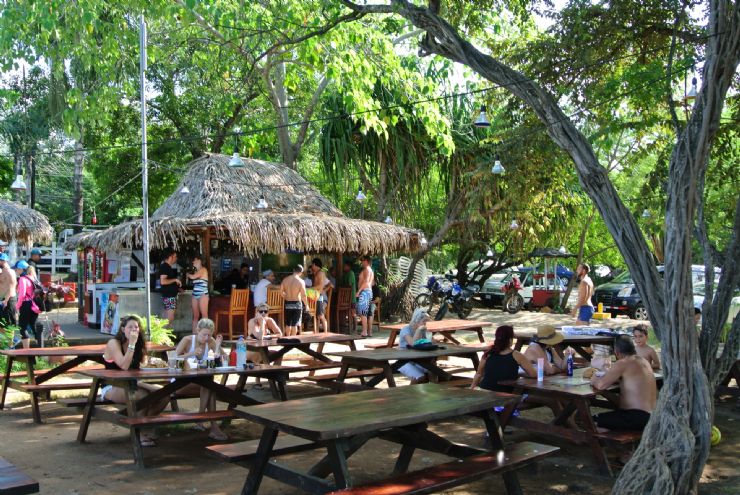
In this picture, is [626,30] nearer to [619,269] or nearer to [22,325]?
[22,325]

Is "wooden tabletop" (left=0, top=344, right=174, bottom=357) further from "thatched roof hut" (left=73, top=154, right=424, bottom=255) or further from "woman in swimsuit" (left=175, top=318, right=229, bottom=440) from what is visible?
"thatched roof hut" (left=73, top=154, right=424, bottom=255)

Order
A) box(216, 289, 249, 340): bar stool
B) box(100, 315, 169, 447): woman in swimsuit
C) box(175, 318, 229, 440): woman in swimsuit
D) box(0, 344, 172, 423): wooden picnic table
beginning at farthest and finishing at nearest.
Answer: box(216, 289, 249, 340): bar stool < box(0, 344, 172, 423): wooden picnic table < box(175, 318, 229, 440): woman in swimsuit < box(100, 315, 169, 447): woman in swimsuit

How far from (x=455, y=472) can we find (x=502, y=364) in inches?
83.0

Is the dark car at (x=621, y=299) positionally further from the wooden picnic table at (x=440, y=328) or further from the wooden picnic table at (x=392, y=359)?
the wooden picnic table at (x=392, y=359)

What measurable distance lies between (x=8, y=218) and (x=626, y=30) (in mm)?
12627

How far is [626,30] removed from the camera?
887 cm

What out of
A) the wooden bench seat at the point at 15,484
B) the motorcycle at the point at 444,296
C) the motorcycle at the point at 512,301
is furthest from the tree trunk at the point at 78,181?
the wooden bench seat at the point at 15,484

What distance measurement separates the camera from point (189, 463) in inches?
240

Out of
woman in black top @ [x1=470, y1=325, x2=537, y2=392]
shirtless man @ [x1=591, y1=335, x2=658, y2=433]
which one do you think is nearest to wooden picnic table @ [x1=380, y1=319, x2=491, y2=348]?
woman in black top @ [x1=470, y1=325, x2=537, y2=392]

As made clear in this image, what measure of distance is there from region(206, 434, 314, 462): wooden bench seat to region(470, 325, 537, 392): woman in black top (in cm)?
206

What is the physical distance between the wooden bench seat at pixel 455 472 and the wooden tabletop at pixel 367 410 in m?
0.32

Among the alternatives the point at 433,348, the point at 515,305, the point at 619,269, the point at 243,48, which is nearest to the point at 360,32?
the point at 243,48

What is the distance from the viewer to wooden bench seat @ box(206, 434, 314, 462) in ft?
15.5

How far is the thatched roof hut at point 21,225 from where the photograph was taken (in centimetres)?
1536
